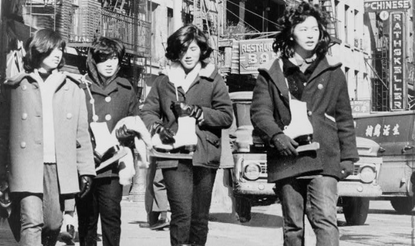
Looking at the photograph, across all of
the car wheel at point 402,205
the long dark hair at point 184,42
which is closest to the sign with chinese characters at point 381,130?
the car wheel at point 402,205

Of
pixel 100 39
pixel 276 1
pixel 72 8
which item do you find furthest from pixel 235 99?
pixel 276 1

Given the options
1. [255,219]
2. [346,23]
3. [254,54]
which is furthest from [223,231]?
[346,23]

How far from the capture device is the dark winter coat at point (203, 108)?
7.25 meters

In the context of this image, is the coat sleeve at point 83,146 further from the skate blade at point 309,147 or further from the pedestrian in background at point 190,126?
the skate blade at point 309,147

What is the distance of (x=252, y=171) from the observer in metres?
12.6

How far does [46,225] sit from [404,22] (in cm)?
2961

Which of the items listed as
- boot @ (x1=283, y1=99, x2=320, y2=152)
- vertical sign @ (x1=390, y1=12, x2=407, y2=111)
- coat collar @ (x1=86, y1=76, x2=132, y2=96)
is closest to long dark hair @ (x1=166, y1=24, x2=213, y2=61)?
coat collar @ (x1=86, y1=76, x2=132, y2=96)

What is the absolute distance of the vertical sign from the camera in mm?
33125

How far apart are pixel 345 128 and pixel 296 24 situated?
2.43 feet

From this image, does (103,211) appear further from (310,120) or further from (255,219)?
(255,219)

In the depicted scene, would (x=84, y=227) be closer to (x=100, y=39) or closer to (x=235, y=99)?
(x=100, y=39)

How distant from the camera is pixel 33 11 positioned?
8.92 m

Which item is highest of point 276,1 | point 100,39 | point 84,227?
point 276,1

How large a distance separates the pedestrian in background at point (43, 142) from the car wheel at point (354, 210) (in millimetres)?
6665
